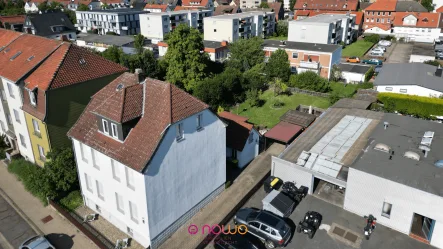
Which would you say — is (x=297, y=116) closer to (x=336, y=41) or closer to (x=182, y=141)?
(x=182, y=141)

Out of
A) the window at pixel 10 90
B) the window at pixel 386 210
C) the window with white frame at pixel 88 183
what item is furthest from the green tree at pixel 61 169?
the window at pixel 386 210

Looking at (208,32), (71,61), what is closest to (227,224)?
(71,61)

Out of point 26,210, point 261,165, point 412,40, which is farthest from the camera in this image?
point 412,40

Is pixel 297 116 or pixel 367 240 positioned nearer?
pixel 367 240

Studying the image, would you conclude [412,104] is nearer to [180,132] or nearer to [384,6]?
[180,132]

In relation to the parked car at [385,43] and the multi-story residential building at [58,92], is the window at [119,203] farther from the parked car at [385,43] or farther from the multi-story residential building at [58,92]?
the parked car at [385,43]
